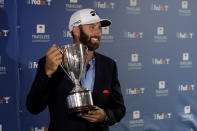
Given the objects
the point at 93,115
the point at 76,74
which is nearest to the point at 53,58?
the point at 76,74

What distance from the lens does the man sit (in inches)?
48.4

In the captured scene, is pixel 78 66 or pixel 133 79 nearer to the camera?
pixel 78 66

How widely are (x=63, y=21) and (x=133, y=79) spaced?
93 centimetres

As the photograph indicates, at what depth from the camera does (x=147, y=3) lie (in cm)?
297

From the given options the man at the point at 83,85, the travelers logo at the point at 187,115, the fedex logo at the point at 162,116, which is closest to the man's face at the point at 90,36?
the man at the point at 83,85

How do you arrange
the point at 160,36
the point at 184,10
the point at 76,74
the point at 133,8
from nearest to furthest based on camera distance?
the point at 76,74 → the point at 133,8 → the point at 160,36 → the point at 184,10

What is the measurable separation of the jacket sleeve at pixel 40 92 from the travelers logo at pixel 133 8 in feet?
5.74

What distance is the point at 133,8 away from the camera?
290 cm

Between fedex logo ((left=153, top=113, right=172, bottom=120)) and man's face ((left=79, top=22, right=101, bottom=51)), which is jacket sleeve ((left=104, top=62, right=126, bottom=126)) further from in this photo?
fedex logo ((left=153, top=113, right=172, bottom=120))

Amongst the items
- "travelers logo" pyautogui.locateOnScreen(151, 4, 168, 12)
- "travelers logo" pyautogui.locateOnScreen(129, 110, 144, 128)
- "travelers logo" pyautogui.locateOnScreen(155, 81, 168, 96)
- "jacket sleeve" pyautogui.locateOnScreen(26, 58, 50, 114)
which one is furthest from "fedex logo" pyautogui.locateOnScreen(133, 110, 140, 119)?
"jacket sleeve" pyautogui.locateOnScreen(26, 58, 50, 114)

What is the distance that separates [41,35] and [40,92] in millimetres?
1362

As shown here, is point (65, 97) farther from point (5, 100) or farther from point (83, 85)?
point (5, 100)

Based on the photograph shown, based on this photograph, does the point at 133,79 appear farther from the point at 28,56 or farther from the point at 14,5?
the point at 14,5

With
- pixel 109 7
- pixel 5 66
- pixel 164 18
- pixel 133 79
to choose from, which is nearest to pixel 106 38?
pixel 109 7
